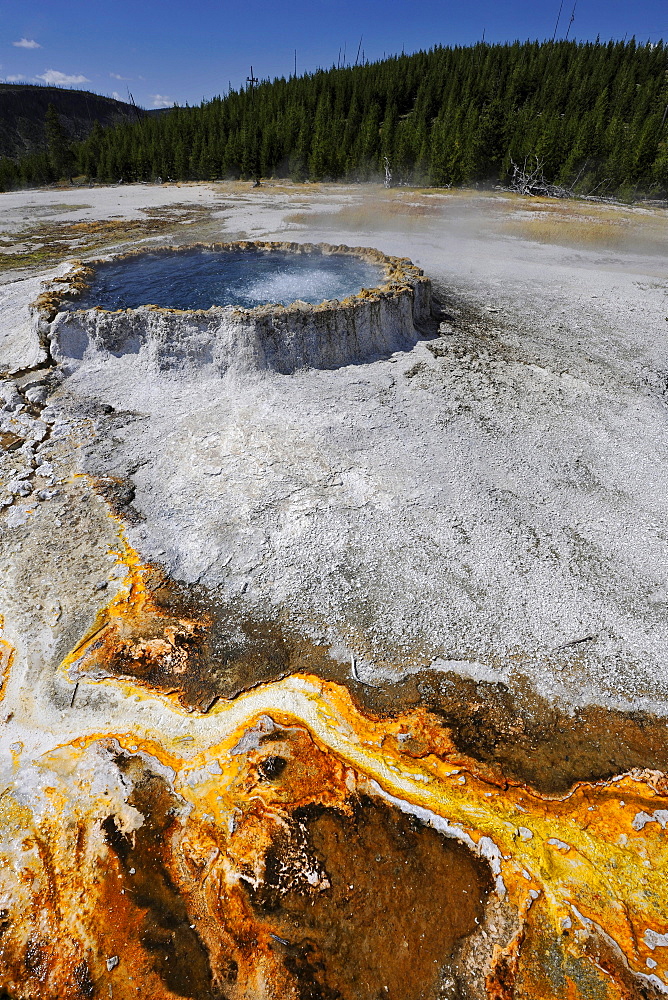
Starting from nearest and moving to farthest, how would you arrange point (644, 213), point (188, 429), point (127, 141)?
point (188, 429)
point (644, 213)
point (127, 141)

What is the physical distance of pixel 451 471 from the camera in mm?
9961

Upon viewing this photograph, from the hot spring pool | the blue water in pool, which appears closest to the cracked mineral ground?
the hot spring pool

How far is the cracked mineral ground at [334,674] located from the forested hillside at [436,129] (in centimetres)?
3676

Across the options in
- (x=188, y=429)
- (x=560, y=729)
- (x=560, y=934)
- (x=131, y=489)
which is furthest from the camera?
(x=188, y=429)

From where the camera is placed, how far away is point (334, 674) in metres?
6.91

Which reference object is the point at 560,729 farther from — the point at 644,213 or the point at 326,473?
the point at 644,213

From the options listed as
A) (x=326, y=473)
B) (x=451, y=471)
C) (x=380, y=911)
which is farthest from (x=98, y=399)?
(x=380, y=911)

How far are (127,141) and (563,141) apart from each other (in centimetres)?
4170

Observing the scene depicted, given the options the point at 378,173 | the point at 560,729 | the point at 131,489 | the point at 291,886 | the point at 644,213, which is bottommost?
the point at 291,886

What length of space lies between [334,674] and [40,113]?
13080 centimetres

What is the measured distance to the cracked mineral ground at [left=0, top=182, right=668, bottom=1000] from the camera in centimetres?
464

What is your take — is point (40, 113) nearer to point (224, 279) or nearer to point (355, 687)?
point (224, 279)

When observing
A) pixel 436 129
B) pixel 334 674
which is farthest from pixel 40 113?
pixel 334 674

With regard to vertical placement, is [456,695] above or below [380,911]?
above
